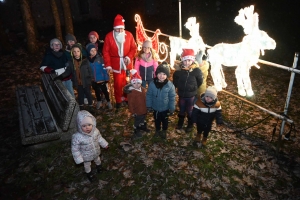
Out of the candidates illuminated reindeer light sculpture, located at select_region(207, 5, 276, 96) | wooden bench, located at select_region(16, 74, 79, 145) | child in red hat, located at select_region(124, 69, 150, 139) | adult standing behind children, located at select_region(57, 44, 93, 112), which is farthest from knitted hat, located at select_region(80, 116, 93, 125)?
illuminated reindeer light sculpture, located at select_region(207, 5, 276, 96)

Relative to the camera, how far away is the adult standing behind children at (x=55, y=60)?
5.59 meters

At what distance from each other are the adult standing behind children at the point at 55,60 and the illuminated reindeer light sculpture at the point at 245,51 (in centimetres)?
392

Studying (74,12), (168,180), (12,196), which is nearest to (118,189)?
(168,180)

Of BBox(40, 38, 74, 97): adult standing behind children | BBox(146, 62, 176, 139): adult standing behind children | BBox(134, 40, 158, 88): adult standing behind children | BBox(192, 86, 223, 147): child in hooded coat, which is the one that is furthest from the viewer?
BBox(134, 40, 158, 88): adult standing behind children

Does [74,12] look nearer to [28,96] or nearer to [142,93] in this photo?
[28,96]

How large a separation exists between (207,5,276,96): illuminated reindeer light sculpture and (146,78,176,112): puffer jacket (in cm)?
150

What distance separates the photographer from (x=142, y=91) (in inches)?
188

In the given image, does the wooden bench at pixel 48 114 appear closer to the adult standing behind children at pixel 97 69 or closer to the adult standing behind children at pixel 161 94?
the adult standing behind children at pixel 97 69

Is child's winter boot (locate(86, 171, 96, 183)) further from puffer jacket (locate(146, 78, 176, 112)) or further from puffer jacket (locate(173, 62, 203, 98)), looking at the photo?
puffer jacket (locate(173, 62, 203, 98))

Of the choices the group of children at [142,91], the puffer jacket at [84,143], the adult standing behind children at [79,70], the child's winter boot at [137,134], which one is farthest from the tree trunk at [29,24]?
the puffer jacket at [84,143]

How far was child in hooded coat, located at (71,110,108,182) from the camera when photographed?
352 cm

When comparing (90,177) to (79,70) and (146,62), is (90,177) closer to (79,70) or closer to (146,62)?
(79,70)

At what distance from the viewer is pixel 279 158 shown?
4.51 metres

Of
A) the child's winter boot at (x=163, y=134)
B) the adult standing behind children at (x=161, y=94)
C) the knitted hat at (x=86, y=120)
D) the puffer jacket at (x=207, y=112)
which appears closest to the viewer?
the knitted hat at (x=86, y=120)
